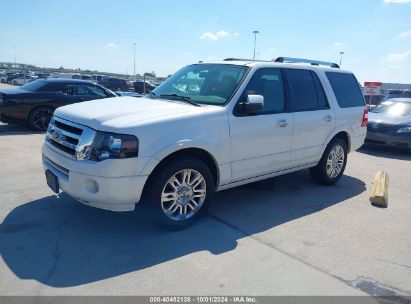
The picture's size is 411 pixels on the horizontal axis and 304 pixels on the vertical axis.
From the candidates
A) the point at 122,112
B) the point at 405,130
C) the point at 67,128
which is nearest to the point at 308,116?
the point at 122,112

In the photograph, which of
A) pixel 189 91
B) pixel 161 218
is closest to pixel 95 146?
pixel 161 218

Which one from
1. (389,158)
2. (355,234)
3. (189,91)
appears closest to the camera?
(355,234)

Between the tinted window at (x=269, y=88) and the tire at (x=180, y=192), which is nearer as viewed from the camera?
the tire at (x=180, y=192)

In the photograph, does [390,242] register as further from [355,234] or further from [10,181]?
[10,181]

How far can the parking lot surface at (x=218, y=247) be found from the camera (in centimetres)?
328

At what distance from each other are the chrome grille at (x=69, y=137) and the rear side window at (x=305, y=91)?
115 inches

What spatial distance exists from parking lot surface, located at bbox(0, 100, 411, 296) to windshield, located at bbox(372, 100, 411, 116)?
226 inches

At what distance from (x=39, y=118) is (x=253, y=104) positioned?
8272 millimetres

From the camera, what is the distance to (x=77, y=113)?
13.8 feet

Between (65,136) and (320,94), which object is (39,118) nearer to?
(65,136)

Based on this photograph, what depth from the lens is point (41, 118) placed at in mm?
10898

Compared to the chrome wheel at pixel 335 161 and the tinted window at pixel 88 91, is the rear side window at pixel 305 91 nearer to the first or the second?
the chrome wheel at pixel 335 161

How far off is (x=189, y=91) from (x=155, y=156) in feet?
5.00

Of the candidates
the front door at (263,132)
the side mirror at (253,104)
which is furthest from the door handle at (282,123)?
the side mirror at (253,104)
